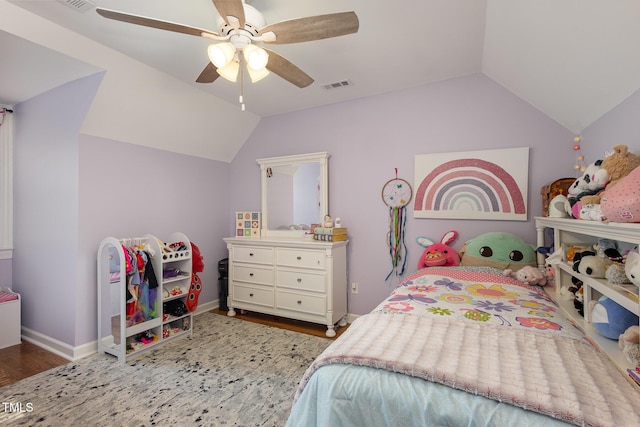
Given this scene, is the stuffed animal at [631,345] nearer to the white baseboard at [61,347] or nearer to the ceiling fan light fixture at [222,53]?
the ceiling fan light fixture at [222,53]

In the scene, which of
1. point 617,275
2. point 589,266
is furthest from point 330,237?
point 617,275

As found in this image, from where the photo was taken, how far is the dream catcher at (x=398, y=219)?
9.84 ft

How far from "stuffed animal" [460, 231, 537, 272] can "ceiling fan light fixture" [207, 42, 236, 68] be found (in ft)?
7.56

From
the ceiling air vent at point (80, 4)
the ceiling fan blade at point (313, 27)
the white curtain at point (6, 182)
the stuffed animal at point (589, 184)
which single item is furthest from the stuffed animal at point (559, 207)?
the white curtain at point (6, 182)

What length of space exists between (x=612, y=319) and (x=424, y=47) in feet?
6.61

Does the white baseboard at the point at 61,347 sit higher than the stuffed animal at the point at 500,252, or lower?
lower

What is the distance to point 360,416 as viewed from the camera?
95 cm

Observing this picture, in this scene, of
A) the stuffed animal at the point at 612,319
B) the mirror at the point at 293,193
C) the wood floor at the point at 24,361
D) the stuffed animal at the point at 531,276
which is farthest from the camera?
the mirror at the point at 293,193

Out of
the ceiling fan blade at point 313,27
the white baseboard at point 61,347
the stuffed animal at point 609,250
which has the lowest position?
the white baseboard at point 61,347

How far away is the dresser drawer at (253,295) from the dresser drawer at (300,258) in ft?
1.28

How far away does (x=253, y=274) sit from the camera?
340 cm

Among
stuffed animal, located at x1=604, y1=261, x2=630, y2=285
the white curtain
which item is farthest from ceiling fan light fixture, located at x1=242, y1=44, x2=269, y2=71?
the white curtain

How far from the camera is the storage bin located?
2.79 metres

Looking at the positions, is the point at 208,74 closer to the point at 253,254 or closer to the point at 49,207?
the point at 253,254
